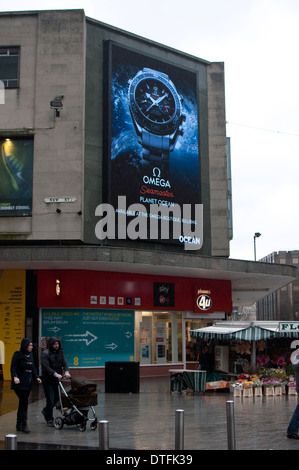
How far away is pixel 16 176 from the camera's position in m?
24.0

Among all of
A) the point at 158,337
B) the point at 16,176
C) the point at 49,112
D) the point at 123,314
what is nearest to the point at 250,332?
the point at 123,314

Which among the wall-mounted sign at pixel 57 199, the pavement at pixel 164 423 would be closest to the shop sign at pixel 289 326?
the pavement at pixel 164 423

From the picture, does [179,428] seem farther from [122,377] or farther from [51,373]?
[122,377]

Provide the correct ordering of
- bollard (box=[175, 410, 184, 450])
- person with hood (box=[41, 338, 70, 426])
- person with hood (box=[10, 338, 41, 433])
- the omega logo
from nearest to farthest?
bollard (box=[175, 410, 184, 450]) < person with hood (box=[10, 338, 41, 433]) < person with hood (box=[41, 338, 70, 426]) < the omega logo

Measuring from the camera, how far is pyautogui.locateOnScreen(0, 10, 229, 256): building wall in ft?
77.8

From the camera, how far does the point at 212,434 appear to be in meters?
10.7

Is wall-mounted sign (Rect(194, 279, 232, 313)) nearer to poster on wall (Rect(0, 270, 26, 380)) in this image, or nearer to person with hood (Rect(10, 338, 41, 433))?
poster on wall (Rect(0, 270, 26, 380))

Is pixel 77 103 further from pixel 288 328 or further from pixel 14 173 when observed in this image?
pixel 288 328

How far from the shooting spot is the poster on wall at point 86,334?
23.6m

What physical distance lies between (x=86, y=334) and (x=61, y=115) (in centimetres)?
934

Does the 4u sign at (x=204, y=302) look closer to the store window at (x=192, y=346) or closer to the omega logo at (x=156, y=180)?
the store window at (x=192, y=346)

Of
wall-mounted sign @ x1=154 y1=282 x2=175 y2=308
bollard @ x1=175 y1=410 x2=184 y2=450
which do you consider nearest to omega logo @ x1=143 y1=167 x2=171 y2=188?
wall-mounted sign @ x1=154 y1=282 x2=175 y2=308
